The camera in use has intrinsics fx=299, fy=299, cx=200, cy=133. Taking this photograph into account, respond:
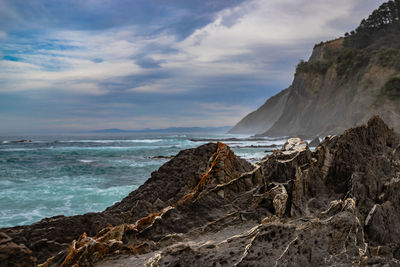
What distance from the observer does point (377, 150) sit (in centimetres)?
550

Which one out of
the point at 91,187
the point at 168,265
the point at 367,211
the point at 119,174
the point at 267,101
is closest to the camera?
the point at 168,265

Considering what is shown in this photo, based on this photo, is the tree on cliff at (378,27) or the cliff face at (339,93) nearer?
the cliff face at (339,93)

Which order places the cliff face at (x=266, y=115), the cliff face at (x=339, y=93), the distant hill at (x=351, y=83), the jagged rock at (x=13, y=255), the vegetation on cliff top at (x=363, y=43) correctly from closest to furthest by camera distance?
the jagged rock at (x=13, y=255) < the cliff face at (x=339, y=93) < the distant hill at (x=351, y=83) < the vegetation on cliff top at (x=363, y=43) < the cliff face at (x=266, y=115)

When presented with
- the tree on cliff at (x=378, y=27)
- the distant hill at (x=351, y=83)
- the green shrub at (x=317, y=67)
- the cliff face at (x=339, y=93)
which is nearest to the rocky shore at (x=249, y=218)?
the cliff face at (x=339, y=93)

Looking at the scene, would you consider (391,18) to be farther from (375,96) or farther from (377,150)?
(377,150)

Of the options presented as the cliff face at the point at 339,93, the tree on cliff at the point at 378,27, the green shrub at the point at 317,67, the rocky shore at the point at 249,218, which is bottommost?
the rocky shore at the point at 249,218

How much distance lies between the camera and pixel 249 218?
3594mm

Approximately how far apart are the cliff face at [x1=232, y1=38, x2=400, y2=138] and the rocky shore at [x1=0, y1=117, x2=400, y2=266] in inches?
1042

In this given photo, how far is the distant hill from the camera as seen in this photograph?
32844 millimetres

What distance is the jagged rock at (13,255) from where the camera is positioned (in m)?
2.39

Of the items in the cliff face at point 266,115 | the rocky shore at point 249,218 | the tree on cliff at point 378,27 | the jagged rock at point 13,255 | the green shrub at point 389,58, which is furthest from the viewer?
the cliff face at point 266,115

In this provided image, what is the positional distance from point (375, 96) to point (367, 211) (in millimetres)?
34580

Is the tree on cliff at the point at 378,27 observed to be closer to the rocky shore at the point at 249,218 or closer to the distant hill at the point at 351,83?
the distant hill at the point at 351,83

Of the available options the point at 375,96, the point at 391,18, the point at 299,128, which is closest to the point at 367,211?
the point at 375,96
